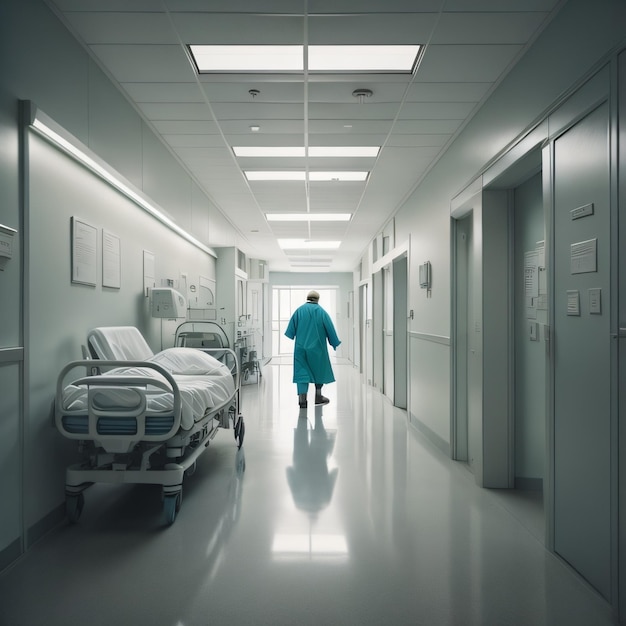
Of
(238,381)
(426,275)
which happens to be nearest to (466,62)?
(426,275)

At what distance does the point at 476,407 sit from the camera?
13.4ft

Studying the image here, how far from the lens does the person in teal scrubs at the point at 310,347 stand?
24.7ft

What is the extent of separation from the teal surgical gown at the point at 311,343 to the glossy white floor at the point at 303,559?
323cm

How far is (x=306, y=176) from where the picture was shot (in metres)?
6.33

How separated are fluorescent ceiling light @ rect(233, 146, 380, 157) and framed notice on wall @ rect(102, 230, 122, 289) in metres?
1.85

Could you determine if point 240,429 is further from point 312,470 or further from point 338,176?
point 338,176

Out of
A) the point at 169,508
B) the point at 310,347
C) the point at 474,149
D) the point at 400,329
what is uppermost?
the point at 474,149

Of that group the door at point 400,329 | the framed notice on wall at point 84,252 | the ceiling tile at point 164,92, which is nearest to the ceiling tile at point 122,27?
the ceiling tile at point 164,92

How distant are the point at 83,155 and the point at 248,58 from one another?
4.46 ft

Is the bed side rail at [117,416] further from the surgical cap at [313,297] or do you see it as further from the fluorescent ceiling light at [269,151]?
the surgical cap at [313,297]

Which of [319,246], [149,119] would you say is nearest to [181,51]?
[149,119]

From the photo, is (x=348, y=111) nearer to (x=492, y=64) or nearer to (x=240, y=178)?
(x=492, y=64)

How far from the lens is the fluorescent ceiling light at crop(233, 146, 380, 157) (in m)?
5.30

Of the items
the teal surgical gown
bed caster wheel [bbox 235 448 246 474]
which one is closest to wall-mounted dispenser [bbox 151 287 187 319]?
bed caster wheel [bbox 235 448 246 474]
